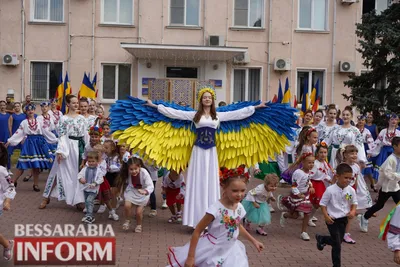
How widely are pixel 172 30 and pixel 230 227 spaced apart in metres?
16.0

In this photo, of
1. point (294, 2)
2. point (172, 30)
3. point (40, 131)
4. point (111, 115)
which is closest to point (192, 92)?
point (172, 30)

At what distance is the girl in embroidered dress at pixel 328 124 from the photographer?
32.1 feet

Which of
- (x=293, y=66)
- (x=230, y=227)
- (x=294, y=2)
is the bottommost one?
(x=230, y=227)

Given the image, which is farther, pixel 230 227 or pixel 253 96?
pixel 253 96

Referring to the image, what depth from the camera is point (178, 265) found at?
15.5 feet

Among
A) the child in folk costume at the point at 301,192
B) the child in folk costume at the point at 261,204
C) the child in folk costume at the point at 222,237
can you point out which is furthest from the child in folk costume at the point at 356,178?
the child in folk costume at the point at 222,237

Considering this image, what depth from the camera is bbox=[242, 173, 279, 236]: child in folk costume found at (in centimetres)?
771

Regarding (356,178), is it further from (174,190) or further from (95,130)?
(95,130)

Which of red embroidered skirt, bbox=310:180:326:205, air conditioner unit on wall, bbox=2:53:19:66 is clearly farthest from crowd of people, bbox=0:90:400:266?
air conditioner unit on wall, bbox=2:53:19:66

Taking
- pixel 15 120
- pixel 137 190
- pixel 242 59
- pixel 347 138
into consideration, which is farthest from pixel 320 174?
pixel 242 59

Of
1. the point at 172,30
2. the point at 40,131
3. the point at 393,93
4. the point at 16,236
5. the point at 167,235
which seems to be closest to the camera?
the point at 16,236

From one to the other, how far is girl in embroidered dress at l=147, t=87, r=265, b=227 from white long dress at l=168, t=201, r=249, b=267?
2764 mm

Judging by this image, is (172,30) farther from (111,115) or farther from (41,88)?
(111,115)

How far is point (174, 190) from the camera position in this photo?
27.6ft
